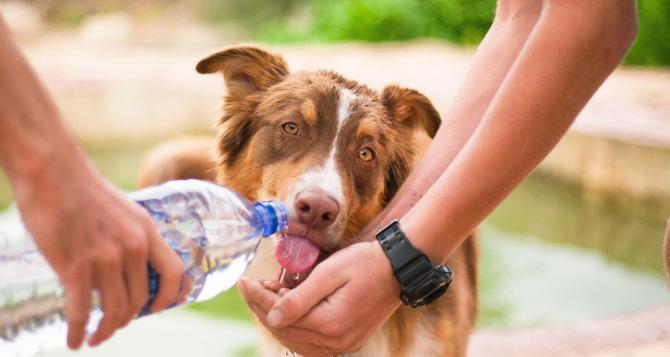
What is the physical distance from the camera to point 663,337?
3.75 meters

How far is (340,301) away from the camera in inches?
78.7

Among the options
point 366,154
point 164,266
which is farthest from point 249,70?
point 164,266

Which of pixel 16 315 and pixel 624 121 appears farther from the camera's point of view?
pixel 624 121

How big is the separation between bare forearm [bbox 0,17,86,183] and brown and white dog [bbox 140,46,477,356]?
1.34 meters

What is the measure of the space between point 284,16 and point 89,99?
9.42 m

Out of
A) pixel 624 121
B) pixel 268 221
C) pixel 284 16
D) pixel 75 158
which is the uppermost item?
pixel 75 158

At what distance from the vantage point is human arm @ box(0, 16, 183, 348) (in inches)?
46.0

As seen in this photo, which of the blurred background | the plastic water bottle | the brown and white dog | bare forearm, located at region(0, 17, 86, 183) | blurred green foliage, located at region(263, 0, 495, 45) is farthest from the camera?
blurred green foliage, located at region(263, 0, 495, 45)

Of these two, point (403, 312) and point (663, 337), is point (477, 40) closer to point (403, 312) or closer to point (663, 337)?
point (663, 337)

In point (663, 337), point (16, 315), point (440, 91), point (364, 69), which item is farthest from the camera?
point (364, 69)

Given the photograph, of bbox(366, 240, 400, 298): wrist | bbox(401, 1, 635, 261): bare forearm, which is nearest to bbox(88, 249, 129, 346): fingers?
bbox(366, 240, 400, 298): wrist

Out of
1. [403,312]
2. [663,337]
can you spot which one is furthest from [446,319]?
[663,337]

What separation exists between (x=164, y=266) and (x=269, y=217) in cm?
101

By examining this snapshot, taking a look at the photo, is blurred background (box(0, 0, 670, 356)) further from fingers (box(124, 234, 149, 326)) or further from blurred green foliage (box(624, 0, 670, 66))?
fingers (box(124, 234, 149, 326))
